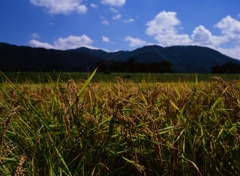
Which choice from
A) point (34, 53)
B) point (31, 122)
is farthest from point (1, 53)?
point (31, 122)

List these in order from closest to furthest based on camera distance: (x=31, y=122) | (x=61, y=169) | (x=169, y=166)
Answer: (x=61, y=169)
(x=169, y=166)
(x=31, y=122)

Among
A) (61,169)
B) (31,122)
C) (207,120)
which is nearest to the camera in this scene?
(61,169)

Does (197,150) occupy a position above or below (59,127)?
below

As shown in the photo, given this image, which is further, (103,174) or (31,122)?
(31,122)

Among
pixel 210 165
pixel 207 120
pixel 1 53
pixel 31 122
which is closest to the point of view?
pixel 210 165

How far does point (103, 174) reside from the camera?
1672 millimetres

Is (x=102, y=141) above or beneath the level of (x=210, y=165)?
above

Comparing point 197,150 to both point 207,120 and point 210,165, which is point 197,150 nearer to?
point 210,165

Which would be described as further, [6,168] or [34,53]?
[34,53]

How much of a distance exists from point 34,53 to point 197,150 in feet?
678

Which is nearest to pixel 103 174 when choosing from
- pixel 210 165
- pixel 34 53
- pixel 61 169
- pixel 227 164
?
pixel 61 169

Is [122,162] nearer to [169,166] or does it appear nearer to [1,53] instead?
[169,166]

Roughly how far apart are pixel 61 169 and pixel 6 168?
347 mm

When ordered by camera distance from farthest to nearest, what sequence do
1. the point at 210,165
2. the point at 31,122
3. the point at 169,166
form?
the point at 31,122 < the point at 210,165 < the point at 169,166
